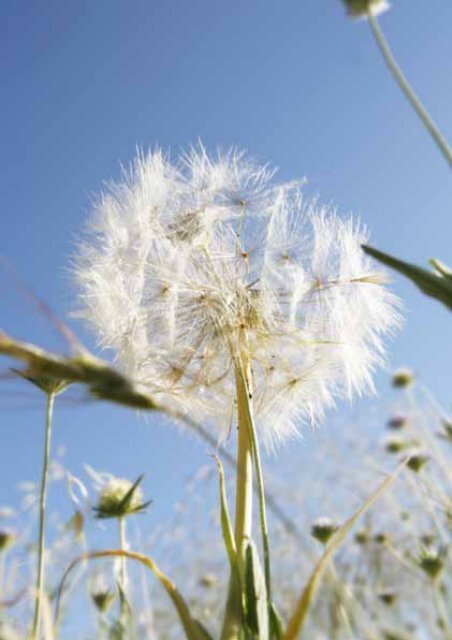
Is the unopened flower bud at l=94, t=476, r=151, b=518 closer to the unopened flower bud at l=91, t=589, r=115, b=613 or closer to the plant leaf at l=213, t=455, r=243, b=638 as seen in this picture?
the unopened flower bud at l=91, t=589, r=115, b=613

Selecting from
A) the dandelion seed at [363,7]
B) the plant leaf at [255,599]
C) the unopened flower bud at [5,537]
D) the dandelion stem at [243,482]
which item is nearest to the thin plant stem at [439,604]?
the dandelion stem at [243,482]

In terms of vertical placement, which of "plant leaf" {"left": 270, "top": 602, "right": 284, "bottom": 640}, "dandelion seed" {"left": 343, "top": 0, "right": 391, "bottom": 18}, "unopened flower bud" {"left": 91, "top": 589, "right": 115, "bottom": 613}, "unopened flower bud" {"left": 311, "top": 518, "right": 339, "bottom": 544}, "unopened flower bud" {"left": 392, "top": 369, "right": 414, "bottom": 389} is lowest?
"plant leaf" {"left": 270, "top": 602, "right": 284, "bottom": 640}

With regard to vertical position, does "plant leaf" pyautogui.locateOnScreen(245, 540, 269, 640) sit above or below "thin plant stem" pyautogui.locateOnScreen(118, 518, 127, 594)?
below

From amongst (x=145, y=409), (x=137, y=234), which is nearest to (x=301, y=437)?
(x=137, y=234)

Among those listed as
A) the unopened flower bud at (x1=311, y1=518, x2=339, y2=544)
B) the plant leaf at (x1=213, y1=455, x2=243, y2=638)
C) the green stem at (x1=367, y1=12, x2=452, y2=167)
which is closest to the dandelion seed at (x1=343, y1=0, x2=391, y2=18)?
the green stem at (x1=367, y1=12, x2=452, y2=167)

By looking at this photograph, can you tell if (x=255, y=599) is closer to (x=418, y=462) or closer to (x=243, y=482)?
(x=243, y=482)

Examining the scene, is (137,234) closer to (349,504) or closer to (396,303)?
(396,303)

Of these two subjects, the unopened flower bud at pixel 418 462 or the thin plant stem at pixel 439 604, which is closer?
the thin plant stem at pixel 439 604

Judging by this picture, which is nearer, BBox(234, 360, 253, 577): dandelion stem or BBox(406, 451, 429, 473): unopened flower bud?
BBox(234, 360, 253, 577): dandelion stem

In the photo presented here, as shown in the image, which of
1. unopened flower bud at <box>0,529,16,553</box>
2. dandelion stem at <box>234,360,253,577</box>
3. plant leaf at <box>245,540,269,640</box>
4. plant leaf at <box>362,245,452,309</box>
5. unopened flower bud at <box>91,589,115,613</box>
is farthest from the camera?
unopened flower bud at <box>0,529,16,553</box>

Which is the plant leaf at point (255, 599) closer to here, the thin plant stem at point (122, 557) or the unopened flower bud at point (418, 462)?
the thin plant stem at point (122, 557)
